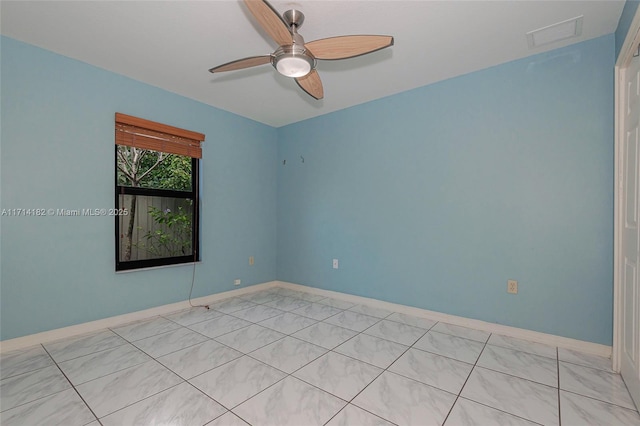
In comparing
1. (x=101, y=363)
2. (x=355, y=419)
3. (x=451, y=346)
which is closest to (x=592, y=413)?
(x=451, y=346)

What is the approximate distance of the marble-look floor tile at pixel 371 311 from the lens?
3043mm

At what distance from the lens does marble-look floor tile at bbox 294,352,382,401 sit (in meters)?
1.73

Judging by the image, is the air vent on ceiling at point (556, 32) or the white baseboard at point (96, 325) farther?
the white baseboard at point (96, 325)

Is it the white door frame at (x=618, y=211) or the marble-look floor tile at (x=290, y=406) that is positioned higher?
the white door frame at (x=618, y=211)

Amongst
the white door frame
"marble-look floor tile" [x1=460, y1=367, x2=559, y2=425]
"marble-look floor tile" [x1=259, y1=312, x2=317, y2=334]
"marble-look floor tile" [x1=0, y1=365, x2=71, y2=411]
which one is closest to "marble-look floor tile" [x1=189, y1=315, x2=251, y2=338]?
"marble-look floor tile" [x1=259, y1=312, x2=317, y2=334]

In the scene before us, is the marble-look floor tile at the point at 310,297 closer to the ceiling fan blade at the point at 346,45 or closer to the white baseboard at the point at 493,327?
the white baseboard at the point at 493,327

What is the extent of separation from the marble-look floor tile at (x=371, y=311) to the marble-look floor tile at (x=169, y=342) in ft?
5.18

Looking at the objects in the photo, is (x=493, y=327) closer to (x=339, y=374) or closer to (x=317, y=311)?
(x=339, y=374)

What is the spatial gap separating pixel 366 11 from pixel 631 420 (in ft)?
8.98

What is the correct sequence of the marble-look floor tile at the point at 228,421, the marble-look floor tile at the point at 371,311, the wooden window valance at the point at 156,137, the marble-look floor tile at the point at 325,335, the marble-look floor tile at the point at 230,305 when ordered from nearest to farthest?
the marble-look floor tile at the point at 228,421
the marble-look floor tile at the point at 325,335
the wooden window valance at the point at 156,137
the marble-look floor tile at the point at 371,311
the marble-look floor tile at the point at 230,305

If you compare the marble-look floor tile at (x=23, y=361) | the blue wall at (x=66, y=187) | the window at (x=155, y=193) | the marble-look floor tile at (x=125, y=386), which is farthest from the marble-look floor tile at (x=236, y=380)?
the window at (x=155, y=193)

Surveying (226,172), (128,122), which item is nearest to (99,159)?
(128,122)

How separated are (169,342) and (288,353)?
1.02 metres

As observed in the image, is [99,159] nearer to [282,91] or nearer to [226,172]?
[226,172]
